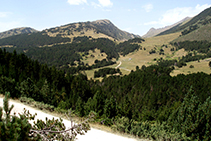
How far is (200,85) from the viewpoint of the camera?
9625cm

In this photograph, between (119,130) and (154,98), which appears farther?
(154,98)

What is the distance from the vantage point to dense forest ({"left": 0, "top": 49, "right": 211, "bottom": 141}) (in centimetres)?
2358

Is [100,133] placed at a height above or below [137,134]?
above

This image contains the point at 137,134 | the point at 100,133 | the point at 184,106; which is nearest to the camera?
the point at 100,133

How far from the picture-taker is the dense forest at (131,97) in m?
23.6

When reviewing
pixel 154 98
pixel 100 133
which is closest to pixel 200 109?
pixel 100 133

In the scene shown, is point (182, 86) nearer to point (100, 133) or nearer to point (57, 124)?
point (100, 133)

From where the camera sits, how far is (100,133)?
1370 centimetres

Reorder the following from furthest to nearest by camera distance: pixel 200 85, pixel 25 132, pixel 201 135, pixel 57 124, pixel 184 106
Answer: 1. pixel 200 85
2. pixel 184 106
3. pixel 201 135
4. pixel 57 124
5. pixel 25 132

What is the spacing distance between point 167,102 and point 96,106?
209ft

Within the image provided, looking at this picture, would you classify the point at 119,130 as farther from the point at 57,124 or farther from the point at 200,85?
the point at 200,85

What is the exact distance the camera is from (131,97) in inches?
4129

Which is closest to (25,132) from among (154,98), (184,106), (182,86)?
(184,106)

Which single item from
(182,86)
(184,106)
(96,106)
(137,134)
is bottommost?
(182,86)
